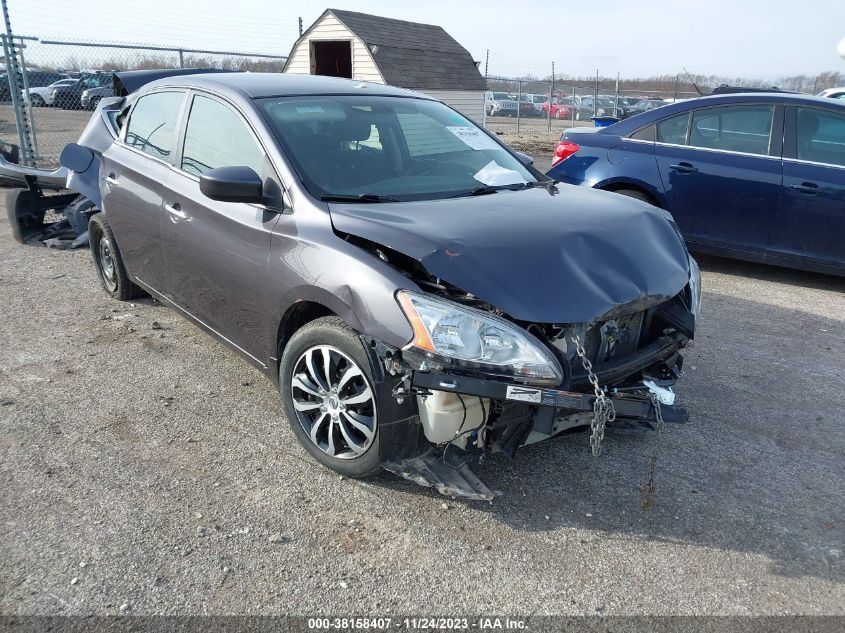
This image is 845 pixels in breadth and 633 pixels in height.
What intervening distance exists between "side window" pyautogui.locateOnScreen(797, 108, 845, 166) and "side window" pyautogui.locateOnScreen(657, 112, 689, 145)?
3.23ft

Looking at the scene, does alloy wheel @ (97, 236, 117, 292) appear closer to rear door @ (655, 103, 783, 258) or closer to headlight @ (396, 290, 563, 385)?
headlight @ (396, 290, 563, 385)

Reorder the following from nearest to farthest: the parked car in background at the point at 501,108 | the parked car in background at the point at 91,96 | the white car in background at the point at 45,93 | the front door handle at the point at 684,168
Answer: the front door handle at the point at 684,168 < the parked car in background at the point at 91,96 < the white car in background at the point at 45,93 < the parked car in background at the point at 501,108

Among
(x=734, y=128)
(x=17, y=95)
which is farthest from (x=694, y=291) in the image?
(x=17, y=95)

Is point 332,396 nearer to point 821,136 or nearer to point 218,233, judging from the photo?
point 218,233

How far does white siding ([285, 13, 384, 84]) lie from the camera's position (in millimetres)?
17000

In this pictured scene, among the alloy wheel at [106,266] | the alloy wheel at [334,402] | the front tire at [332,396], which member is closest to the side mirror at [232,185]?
the front tire at [332,396]

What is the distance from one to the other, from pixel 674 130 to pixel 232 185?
511cm

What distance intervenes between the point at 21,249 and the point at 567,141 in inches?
232

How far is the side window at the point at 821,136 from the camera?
6.25 metres

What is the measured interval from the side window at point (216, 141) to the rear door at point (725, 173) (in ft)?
14.7

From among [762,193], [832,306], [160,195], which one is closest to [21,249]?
[160,195]

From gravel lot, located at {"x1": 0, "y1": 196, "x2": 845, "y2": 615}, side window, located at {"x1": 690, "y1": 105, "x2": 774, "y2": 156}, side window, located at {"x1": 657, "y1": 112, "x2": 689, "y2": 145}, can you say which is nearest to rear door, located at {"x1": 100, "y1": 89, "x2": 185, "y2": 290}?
gravel lot, located at {"x1": 0, "y1": 196, "x2": 845, "y2": 615}

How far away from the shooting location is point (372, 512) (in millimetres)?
3041

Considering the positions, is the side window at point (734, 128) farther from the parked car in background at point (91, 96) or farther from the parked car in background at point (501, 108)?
the parked car in background at point (501, 108)
